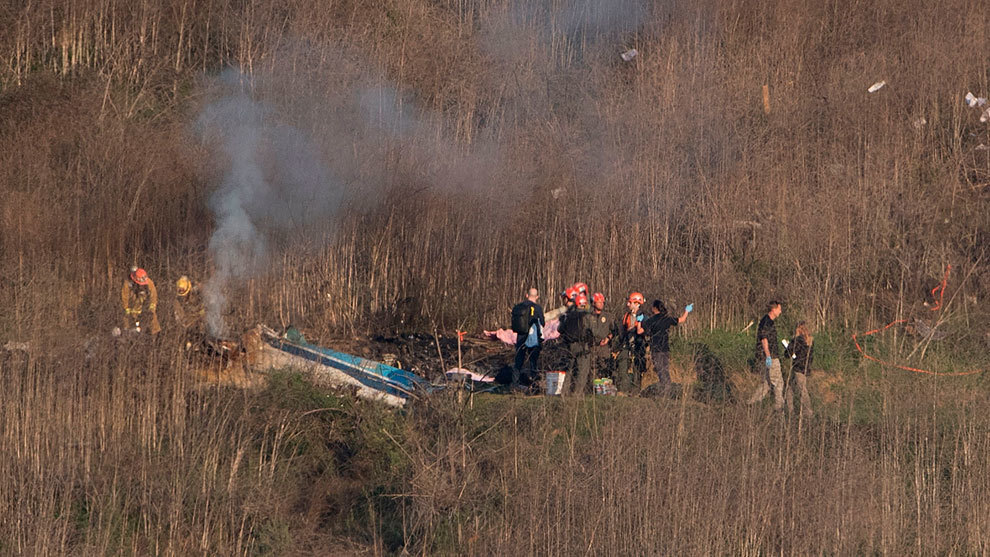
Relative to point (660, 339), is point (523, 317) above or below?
above

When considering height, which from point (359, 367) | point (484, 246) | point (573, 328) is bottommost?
point (359, 367)

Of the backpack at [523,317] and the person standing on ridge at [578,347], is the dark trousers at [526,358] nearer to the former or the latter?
the backpack at [523,317]

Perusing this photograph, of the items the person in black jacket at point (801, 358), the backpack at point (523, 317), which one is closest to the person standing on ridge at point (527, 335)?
the backpack at point (523, 317)

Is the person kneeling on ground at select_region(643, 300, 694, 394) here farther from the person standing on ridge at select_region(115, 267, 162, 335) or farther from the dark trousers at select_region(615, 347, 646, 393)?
the person standing on ridge at select_region(115, 267, 162, 335)

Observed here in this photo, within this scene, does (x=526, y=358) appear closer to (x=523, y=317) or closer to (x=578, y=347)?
(x=523, y=317)

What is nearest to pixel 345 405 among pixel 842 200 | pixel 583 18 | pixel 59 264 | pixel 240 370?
pixel 240 370

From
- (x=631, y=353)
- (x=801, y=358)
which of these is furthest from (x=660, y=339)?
(x=801, y=358)
